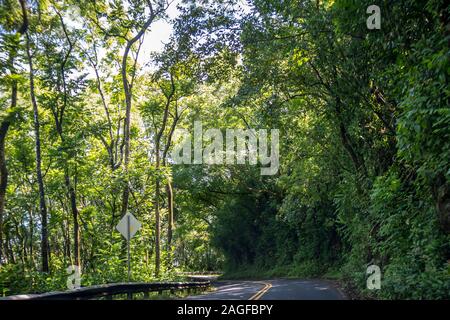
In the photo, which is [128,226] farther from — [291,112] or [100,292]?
[291,112]

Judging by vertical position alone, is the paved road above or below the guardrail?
below

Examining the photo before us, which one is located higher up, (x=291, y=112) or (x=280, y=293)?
(x=291, y=112)

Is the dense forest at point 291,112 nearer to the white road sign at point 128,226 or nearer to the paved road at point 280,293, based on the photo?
the paved road at point 280,293

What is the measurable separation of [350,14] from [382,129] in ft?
20.6

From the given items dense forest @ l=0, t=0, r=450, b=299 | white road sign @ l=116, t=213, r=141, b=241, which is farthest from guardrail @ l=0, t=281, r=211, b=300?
dense forest @ l=0, t=0, r=450, b=299

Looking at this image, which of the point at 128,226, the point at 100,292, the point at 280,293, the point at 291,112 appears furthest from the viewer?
the point at 291,112

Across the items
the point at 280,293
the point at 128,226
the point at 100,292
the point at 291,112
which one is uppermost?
the point at 291,112

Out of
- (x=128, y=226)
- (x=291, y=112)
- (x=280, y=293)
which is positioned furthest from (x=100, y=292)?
(x=291, y=112)

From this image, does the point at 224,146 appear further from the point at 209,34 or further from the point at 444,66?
the point at 444,66

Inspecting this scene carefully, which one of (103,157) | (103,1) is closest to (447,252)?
(103,1)

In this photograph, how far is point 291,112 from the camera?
19.4 m

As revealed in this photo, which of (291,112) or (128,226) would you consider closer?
(128,226)

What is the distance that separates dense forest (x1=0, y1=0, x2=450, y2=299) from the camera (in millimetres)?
8922

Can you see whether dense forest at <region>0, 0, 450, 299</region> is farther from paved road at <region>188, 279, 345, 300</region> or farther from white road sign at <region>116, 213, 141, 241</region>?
white road sign at <region>116, 213, 141, 241</region>
